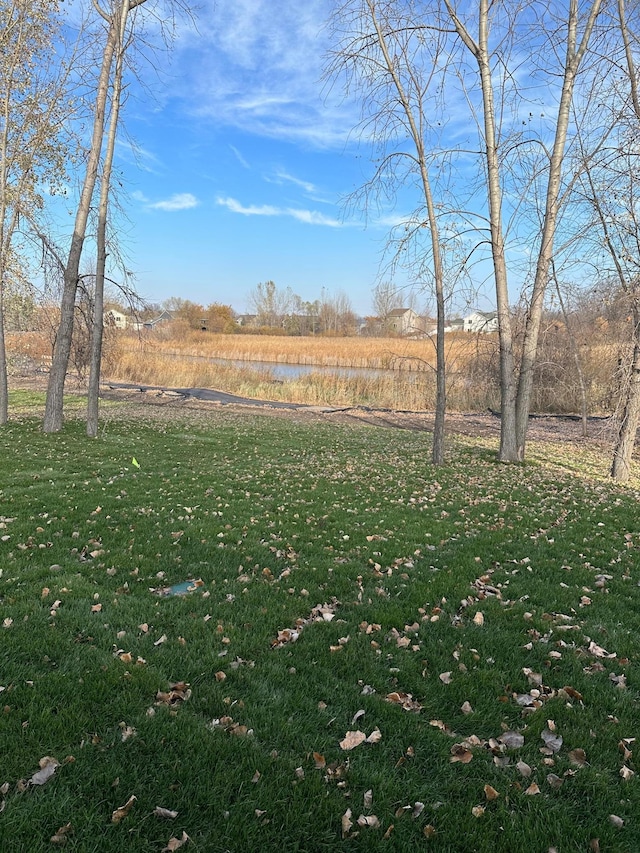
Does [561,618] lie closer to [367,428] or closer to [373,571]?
[373,571]

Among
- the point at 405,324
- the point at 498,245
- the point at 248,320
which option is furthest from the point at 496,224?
the point at 248,320

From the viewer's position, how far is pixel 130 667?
3199 mm

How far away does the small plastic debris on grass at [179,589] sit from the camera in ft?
14.4

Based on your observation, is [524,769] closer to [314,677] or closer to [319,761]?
[319,761]

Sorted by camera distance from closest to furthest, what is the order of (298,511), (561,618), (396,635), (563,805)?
(563,805) < (396,635) < (561,618) < (298,511)

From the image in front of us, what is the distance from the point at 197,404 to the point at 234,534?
17693 mm

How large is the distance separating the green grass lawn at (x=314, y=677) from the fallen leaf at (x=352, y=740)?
21mm

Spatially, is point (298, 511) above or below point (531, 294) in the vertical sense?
below

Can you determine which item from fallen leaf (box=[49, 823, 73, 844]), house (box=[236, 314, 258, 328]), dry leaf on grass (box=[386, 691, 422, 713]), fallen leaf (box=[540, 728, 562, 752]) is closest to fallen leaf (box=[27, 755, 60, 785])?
fallen leaf (box=[49, 823, 73, 844])

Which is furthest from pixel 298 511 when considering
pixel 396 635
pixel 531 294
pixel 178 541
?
pixel 531 294

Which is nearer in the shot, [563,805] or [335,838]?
[335,838]

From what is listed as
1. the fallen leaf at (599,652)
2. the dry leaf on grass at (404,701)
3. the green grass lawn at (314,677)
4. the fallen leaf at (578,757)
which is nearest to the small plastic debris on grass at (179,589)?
the green grass lawn at (314,677)

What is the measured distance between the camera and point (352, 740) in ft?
8.96

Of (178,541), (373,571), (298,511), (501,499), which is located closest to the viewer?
(373,571)
